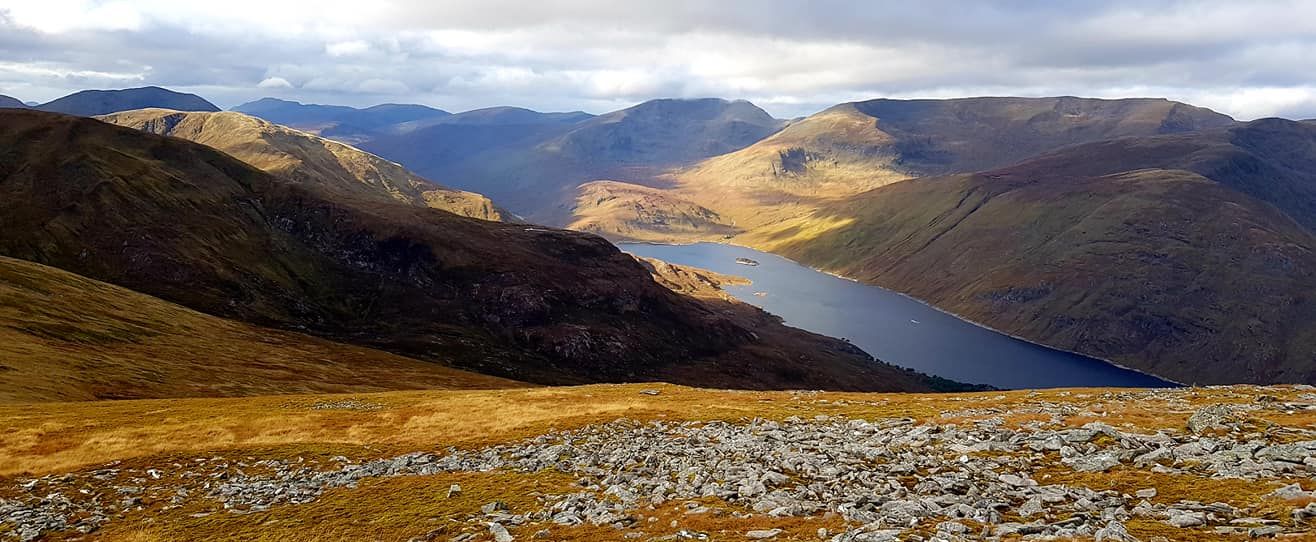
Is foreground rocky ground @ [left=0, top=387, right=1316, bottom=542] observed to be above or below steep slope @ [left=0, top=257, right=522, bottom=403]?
above

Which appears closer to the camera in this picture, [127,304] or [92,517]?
[92,517]

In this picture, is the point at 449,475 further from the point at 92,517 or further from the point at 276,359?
the point at 276,359

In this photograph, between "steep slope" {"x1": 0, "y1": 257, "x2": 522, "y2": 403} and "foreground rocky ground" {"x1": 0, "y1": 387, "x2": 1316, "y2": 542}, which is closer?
"foreground rocky ground" {"x1": 0, "y1": 387, "x2": 1316, "y2": 542}

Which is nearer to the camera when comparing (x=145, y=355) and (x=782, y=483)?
(x=782, y=483)

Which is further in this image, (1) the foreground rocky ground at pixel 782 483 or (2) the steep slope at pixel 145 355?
(2) the steep slope at pixel 145 355

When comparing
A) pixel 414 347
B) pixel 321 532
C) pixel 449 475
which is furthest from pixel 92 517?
pixel 414 347
